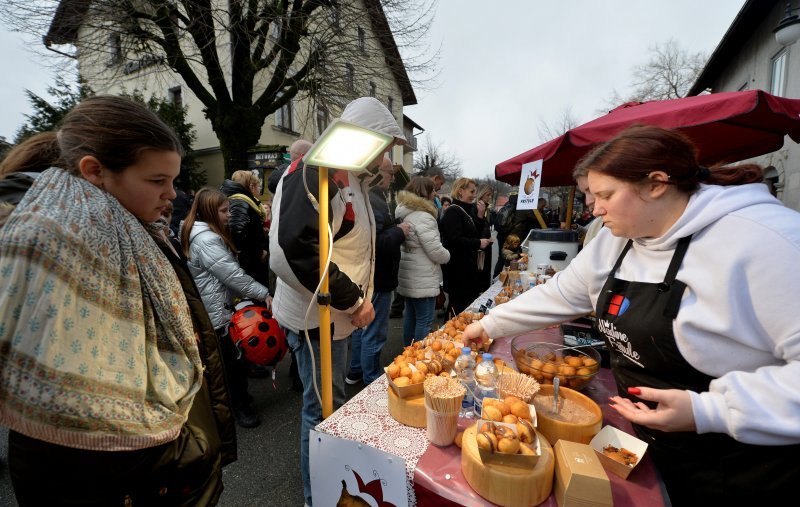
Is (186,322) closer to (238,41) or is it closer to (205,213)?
(205,213)

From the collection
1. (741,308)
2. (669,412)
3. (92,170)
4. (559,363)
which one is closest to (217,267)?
(92,170)

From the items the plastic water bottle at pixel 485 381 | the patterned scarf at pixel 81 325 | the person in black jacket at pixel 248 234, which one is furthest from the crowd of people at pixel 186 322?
the person in black jacket at pixel 248 234

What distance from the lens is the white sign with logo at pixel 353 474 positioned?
1.20 meters

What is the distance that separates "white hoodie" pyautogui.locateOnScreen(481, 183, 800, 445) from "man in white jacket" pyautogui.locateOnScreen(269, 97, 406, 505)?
4.11 ft

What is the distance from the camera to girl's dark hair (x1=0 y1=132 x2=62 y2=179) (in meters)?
0.97

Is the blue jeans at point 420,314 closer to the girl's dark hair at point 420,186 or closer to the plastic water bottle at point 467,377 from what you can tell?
the girl's dark hair at point 420,186

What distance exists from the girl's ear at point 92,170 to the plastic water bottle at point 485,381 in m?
1.41

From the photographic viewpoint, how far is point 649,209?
113 centimetres

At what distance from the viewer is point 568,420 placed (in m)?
1.22

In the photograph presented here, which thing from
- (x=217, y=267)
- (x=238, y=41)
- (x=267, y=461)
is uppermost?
(x=238, y=41)

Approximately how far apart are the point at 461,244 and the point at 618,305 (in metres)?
3.03

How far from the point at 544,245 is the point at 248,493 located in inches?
139

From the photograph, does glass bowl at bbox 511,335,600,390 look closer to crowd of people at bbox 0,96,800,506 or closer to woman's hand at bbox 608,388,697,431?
crowd of people at bbox 0,96,800,506

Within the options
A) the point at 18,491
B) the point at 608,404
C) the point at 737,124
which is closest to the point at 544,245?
the point at 737,124
